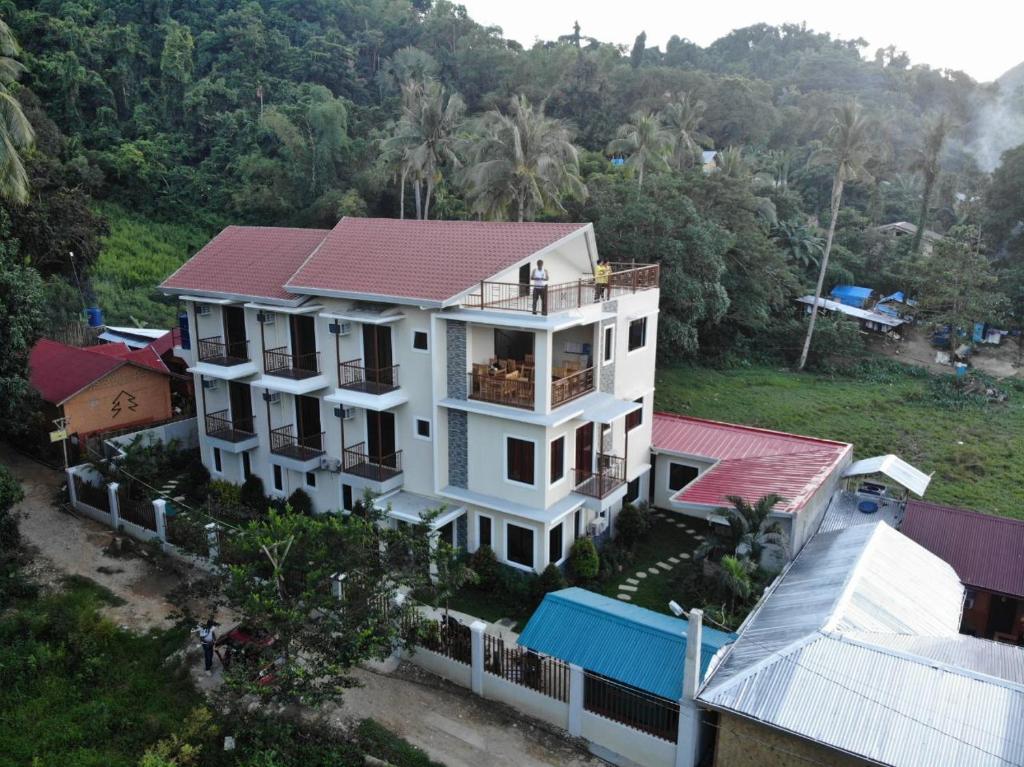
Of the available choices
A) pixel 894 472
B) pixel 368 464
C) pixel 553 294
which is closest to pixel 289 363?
pixel 368 464

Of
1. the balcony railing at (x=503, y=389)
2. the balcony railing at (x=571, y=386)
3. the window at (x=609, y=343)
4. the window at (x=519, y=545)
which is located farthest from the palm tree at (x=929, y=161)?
the window at (x=519, y=545)

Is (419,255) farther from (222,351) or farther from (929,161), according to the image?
(929,161)

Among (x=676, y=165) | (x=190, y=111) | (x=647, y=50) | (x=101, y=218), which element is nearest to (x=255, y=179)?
(x=190, y=111)

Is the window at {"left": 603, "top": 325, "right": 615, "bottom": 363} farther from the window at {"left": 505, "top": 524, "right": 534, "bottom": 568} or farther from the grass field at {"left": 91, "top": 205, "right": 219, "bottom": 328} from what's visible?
the grass field at {"left": 91, "top": 205, "right": 219, "bottom": 328}

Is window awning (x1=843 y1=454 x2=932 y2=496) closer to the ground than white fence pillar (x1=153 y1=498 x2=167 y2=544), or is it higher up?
higher up

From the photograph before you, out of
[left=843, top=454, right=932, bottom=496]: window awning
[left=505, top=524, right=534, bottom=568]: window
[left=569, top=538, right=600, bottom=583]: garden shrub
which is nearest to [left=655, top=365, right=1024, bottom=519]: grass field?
[left=843, top=454, right=932, bottom=496]: window awning
